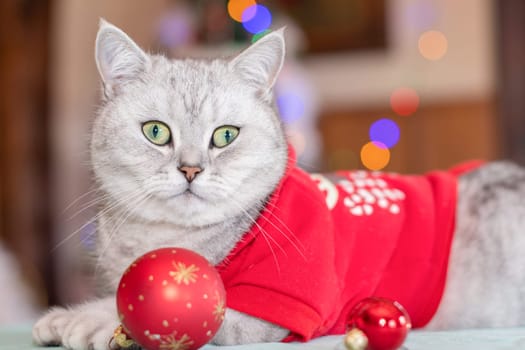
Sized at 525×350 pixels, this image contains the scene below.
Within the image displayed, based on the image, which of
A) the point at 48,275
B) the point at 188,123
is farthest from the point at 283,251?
the point at 48,275

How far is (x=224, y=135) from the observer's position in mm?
1278

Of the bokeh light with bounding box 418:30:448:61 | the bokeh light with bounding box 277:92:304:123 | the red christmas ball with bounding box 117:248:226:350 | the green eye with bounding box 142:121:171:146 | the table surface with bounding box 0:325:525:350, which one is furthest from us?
the bokeh light with bounding box 418:30:448:61

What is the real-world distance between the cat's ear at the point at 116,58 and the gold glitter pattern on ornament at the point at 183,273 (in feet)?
1.59

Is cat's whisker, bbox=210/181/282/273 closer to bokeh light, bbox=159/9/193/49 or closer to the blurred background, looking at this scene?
the blurred background

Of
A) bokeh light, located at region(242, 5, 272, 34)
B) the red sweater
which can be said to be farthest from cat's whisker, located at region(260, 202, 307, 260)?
bokeh light, located at region(242, 5, 272, 34)

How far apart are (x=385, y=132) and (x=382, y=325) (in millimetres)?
3729

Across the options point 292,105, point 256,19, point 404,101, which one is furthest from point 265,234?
point 404,101

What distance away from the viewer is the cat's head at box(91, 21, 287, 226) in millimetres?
1226

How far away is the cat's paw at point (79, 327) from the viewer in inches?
45.6

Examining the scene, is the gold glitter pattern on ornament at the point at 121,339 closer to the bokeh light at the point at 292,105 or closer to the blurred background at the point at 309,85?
the blurred background at the point at 309,85

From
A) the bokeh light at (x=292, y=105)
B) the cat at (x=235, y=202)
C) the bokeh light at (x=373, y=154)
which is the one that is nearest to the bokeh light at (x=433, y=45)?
the bokeh light at (x=373, y=154)

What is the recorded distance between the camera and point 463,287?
1417mm

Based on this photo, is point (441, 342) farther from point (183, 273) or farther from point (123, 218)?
point (123, 218)

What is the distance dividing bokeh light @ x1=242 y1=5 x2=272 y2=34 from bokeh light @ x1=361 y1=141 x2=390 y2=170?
1162 mm
